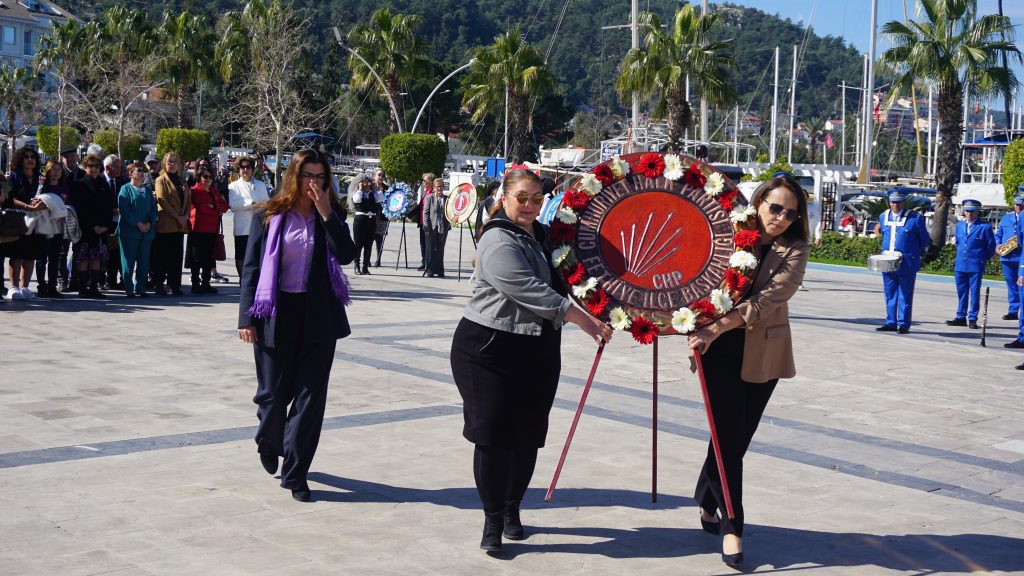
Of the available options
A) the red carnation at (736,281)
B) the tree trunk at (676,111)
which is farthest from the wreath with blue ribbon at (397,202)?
the tree trunk at (676,111)

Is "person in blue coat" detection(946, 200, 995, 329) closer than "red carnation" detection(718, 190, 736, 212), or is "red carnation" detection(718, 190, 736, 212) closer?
"red carnation" detection(718, 190, 736, 212)

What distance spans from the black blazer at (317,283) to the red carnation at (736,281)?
2.07 metres

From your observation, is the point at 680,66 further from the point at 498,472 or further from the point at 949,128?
the point at 498,472

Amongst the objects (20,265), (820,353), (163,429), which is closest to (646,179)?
(163,429)

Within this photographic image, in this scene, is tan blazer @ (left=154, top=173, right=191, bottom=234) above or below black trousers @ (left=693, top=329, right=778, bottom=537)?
above

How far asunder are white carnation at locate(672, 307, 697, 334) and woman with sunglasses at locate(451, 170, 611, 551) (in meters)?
0.33

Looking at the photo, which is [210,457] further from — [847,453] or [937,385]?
[937,385]

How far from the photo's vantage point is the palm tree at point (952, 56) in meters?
31.6

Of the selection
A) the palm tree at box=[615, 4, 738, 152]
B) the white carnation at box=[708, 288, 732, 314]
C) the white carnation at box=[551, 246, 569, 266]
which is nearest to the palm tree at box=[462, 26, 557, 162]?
the palm tree at box=[615, 4, 738, 152]

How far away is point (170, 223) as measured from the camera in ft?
48.5

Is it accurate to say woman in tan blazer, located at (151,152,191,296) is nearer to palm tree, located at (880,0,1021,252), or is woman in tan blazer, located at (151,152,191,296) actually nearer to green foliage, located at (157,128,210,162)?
palm tree, located at (880,0,1021,252)

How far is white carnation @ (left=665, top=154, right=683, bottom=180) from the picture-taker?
5.47 metres

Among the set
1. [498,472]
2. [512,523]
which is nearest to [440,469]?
[512,523]

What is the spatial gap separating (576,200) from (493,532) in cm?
165
